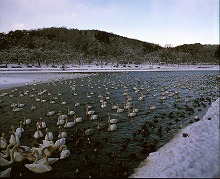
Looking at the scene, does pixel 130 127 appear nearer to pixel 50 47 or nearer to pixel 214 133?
pixel 214 133

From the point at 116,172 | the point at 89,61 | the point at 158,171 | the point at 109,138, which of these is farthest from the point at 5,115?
the point at 89,61

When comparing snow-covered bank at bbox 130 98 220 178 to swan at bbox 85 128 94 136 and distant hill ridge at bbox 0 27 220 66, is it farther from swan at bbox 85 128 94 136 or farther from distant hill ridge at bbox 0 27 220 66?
distant hill ridge at bbox 0 27 220 66

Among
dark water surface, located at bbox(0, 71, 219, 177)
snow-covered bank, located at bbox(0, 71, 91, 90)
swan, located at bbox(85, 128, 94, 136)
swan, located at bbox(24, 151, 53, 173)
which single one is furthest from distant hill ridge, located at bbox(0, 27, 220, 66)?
swan, located at bbox(24, 151, 53, 173)

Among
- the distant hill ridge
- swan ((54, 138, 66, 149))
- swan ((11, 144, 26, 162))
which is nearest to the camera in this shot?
swan ((11, 144, 26, 162))

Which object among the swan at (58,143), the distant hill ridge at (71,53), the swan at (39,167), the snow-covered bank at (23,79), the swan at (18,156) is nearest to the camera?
the swan at (39,167)

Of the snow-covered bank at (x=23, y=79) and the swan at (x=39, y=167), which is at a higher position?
the snow-covered bank at (x=23, y=79)

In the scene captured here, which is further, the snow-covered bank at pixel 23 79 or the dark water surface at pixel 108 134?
the snow-covered bank at pixel 23 79

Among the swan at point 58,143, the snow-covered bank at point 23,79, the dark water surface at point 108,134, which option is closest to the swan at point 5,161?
the dark water surface at point 108,134

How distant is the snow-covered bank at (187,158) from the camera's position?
30.7 feet

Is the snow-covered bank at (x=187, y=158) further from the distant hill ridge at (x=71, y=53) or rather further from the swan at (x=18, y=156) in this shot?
the distant hill ridge at (x=71, y=53)

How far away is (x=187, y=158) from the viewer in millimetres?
10477

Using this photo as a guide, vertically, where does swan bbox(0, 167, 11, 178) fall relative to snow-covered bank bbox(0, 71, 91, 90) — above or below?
below

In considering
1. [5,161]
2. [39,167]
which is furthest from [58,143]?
[5,161]

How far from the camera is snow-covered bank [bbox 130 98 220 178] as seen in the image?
936 cm
